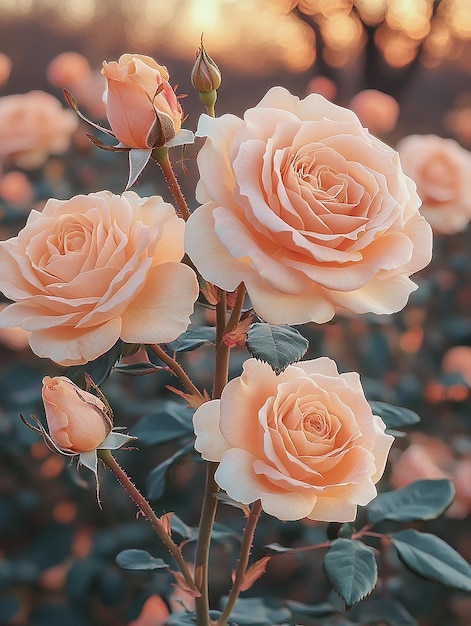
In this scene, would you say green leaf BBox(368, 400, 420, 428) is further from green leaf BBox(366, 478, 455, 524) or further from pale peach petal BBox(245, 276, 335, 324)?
pale peach petal BBox(245, 276, 335, 324)

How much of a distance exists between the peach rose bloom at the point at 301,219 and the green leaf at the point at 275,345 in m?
0.04

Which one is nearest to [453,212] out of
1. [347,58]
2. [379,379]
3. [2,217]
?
[379,379]

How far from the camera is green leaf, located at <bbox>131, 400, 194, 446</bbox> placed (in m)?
0.78

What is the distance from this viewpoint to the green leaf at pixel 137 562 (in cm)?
64

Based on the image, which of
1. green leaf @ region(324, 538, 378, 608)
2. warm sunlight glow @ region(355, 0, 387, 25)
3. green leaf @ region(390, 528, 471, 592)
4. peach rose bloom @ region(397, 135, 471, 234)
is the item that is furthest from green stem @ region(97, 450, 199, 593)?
warm sunlight glow @ region(355, 0, 387, 25)

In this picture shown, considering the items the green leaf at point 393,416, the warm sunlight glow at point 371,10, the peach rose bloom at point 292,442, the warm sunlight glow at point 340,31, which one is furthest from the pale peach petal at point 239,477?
the warm sunlight glow at point 340,31

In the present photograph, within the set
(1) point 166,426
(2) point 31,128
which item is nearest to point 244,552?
(1) point 166,426

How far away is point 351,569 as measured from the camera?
2.01 ft

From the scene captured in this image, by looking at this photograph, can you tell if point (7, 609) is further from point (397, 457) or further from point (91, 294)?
point (91, 294)

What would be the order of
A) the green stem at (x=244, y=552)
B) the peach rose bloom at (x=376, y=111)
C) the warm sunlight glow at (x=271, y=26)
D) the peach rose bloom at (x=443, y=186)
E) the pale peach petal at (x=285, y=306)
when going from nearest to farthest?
the pale peach petal at (x=285, y=306), the green stem at (x=244, y=552), the peach rose bloom at (x=443, y=186), the peach rose bloom at (x=376, y=111), the warm sunlight glow at (x=271, y=26)

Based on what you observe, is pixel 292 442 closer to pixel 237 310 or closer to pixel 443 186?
pixel 237 310

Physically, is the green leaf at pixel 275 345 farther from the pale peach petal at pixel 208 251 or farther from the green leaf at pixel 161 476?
the green leaf at pixel 161 476

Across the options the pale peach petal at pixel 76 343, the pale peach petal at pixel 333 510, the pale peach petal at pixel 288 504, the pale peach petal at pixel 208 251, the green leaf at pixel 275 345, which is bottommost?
the pale peach petal at pixel 333 510

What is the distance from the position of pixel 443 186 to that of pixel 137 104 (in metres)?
1.08
